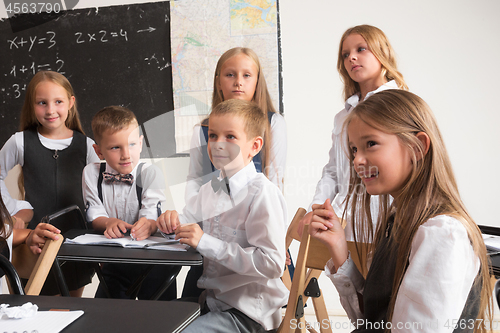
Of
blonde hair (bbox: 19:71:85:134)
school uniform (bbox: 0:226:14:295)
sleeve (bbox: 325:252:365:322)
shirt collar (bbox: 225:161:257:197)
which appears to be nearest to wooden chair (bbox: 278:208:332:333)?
sleeve (bbox: 325:252:365:322)

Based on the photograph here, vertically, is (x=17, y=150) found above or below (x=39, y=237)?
above

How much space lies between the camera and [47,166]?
79.9 inches

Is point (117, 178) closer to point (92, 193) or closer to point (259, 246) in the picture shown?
point (92, 193)

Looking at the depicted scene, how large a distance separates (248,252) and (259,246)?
0.14 feet

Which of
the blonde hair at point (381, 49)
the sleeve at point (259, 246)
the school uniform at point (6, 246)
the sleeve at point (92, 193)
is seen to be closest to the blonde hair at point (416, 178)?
the sleeve at point (259, 246)

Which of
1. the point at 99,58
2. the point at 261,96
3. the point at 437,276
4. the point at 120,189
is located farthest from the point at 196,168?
the point at 99,58

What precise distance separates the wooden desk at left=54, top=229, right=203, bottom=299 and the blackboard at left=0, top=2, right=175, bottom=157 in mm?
1502

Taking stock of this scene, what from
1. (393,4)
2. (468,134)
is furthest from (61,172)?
(468,134)

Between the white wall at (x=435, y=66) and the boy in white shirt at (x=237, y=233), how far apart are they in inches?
47.4

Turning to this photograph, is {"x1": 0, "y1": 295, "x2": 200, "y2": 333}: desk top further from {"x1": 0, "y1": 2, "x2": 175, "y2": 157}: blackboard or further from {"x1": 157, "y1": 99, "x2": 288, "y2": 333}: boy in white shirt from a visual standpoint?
{"x1": 0, "y1": 2, "x2": 175, "y2": 157}: blackboard

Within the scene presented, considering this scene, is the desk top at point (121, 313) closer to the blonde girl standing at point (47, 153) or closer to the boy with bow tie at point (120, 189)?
the boy with bow tie at point (120, 189)

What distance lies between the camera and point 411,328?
699mm

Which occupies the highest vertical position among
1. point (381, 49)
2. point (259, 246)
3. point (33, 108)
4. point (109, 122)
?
point (381, 49)

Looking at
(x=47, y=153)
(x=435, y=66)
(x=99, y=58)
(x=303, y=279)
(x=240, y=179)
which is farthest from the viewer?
(x=99, y=58)
